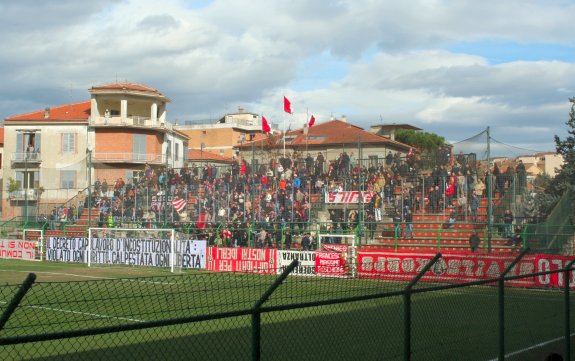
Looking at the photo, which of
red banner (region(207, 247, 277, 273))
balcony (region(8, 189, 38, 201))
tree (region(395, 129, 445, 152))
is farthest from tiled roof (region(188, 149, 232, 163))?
red banner (region(207, 247, 277, 273))

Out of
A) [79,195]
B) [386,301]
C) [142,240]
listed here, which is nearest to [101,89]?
[79,195]

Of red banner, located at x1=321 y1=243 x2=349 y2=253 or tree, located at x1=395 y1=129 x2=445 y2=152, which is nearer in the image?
red banner, located at x1=321 y1=243 x2=349 y2=253

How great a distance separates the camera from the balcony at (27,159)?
6431 cm

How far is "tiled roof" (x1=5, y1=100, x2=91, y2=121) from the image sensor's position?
65.8m

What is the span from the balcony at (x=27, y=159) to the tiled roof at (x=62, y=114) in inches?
129

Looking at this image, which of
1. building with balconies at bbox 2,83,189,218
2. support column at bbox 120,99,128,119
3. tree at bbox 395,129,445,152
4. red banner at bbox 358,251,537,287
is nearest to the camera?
red banner at bbox 358,251,537,287

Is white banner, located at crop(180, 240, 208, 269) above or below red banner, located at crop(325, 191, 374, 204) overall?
below

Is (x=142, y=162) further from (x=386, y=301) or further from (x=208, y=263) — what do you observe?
(x=386, y=301)

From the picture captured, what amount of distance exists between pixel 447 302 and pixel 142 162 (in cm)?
5298

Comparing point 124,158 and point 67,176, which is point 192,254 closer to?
point 67,176

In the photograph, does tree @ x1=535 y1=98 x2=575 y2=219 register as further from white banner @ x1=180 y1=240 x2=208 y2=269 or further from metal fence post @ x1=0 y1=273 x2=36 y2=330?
metal fence post @ x1=0 y1=273 x2=36 y2=330

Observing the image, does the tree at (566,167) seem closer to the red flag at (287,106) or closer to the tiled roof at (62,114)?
the red flag at (287,106)

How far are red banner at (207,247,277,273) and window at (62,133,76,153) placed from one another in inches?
1550

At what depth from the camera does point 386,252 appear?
24.5 m
